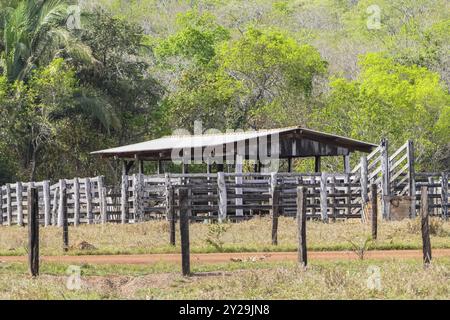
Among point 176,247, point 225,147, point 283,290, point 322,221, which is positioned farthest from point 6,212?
point 283,290

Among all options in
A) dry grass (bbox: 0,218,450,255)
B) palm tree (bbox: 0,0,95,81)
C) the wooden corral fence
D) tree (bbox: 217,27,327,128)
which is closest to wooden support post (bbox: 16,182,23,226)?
the wooden corral fence

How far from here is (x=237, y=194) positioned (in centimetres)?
3450

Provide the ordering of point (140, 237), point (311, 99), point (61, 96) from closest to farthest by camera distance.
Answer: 1. point (140, 237)
2. point (61, 96)
3. point (311, 99)

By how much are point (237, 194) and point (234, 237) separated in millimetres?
7921

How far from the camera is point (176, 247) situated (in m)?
24.2

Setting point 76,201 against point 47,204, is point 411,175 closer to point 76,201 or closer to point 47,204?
point 76,201

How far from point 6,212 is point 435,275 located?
2924cm

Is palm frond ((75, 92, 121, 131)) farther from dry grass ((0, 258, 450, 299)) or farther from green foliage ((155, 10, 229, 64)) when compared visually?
dry grass ((0, 258, 450, 299))

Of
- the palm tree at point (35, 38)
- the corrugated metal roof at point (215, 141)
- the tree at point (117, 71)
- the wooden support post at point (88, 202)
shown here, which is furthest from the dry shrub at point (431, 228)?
the tree at point (117, 71)

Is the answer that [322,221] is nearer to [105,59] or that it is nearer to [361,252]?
[361,252]

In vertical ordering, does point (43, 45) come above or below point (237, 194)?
above

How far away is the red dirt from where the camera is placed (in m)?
21.3

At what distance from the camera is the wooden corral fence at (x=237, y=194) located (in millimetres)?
33781

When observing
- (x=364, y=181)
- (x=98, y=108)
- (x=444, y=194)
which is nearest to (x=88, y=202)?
(x=364, y=181)
